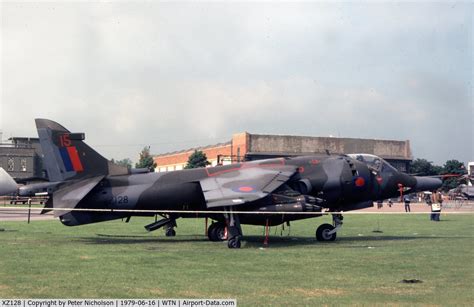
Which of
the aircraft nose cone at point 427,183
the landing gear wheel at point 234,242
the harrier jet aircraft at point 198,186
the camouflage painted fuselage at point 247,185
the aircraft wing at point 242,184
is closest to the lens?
the landing gear wheel at point 234,242

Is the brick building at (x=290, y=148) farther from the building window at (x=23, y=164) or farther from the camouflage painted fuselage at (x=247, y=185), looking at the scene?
the camouflage painted fuselage at (x=247, y=185)

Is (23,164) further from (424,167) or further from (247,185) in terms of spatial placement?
(247,185)

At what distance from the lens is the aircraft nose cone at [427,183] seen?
24297 millimetres

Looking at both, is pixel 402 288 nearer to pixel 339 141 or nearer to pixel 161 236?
pixel 161 236

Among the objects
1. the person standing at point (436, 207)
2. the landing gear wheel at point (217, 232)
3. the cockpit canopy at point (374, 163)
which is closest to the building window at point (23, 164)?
the person standing at point (436, 207)

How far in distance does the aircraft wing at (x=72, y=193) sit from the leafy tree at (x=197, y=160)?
7141 centimetres

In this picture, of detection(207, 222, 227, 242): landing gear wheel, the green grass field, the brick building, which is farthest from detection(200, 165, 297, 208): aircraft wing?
the brick building

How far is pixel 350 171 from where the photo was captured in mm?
22438

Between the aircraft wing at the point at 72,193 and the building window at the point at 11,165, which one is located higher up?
the building window at the point at 11,165

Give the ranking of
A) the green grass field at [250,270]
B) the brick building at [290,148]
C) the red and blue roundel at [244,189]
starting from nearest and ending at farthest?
1. the green grass field at [250,270]
2. the red and blue roundel at [244,189]
3. the brick building at [290,148]

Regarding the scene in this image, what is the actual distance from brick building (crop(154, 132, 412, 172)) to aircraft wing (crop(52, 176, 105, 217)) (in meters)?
48.8

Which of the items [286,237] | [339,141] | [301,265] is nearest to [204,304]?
[301,265]

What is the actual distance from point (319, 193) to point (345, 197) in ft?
3.46

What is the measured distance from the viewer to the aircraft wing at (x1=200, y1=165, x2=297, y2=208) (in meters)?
19.7
